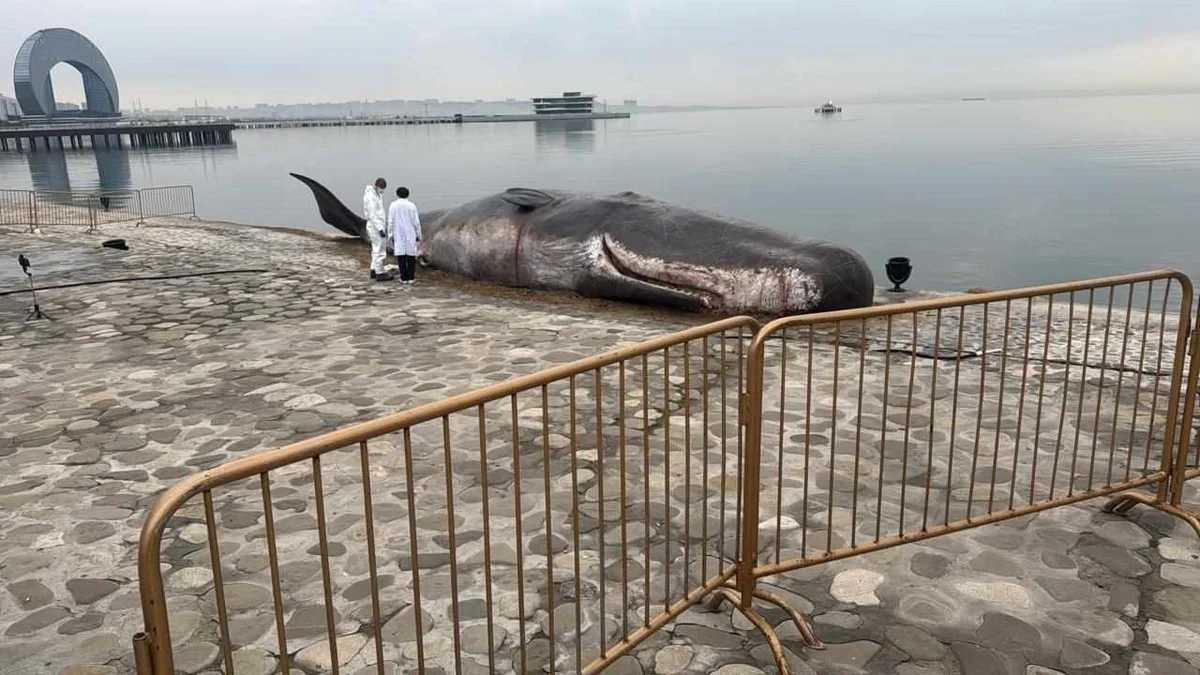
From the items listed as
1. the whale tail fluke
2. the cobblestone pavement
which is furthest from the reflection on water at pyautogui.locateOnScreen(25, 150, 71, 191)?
the cobblestone pavement

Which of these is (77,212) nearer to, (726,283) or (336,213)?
(336,213)

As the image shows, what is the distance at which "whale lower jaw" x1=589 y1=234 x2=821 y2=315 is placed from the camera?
11289 millimetres

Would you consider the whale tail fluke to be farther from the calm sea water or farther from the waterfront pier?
the waterfront pier

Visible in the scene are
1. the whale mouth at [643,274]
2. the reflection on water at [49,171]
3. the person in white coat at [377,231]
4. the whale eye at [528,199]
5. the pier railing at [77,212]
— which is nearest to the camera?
the whale mouth at [643,274]

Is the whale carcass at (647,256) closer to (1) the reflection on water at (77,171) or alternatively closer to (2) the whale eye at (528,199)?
(2) the whale eye at (528,199)

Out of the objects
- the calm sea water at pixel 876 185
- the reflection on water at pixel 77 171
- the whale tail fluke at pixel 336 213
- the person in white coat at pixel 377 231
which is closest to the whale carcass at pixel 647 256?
the person in white coat at pixel 377 231

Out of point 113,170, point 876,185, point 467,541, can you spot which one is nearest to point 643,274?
point 467,541

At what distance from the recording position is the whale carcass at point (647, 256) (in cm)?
1141

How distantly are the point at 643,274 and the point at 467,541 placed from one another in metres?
7.56

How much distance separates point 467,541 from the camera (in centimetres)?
512

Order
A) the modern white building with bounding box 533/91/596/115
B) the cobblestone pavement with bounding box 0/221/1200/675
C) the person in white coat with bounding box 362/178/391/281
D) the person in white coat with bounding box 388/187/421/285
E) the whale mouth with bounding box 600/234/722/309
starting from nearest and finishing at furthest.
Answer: the cobblestone pavement with bounding box 0/221/1200/675 → the whale mouth with bounding box 600/234/722/309 → the person in white coat with bounding box 388/187/421/285 → the person in white coat with bounding box 362/178/391/281 → the modern white building with bounding box 533/91/596/115

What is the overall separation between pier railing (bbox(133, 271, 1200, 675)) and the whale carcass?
2891mm

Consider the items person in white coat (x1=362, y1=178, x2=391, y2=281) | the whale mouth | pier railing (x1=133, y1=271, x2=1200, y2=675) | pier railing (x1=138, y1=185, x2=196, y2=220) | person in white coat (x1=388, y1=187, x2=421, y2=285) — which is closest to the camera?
pier railing (x1=133, y1=271, x2=1200, y2=675)

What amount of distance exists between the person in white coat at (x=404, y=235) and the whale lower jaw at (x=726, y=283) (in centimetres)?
347
